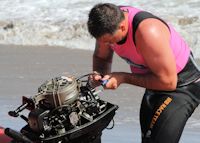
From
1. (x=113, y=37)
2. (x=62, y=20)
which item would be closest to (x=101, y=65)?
(x=113, y=37)

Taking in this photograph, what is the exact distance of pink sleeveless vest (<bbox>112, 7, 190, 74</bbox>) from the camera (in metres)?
3.27

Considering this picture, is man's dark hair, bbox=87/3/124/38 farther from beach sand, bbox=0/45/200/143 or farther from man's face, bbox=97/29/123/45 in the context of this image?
beach sand, bbox=0/45/200/143

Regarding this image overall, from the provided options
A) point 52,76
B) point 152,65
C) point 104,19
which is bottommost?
point 52,76

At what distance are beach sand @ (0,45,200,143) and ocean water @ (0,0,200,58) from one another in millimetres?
693

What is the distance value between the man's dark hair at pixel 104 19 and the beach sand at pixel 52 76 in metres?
1.72

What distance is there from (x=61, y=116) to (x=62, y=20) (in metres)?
8.21

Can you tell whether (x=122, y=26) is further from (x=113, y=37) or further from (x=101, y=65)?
(x=101, y=65)

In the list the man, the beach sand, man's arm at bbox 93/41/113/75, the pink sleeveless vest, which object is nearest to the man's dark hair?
the man

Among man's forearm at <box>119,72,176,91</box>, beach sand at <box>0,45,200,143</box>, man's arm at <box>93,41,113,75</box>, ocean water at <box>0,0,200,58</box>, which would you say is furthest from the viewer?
ocean water at <box>0,0,200,58</box>

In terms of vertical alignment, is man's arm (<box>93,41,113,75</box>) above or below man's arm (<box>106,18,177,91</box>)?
below

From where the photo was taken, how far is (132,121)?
531 centimetres

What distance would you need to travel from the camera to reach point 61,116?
2.95 m

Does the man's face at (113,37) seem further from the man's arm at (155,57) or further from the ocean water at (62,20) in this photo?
the ocean water at (62,20)

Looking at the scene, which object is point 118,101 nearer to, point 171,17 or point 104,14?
point 104,14
